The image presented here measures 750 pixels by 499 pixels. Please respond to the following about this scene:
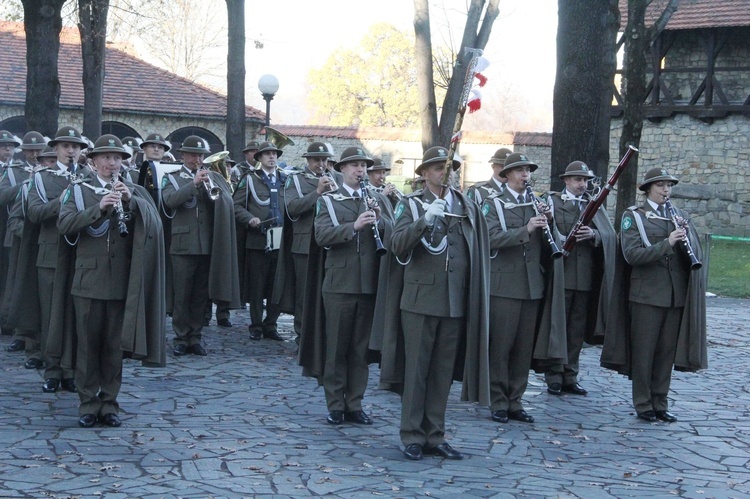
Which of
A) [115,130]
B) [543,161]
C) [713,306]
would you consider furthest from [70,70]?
[713,306]

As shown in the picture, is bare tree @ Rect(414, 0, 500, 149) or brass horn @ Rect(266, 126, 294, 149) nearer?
brass horn @ Rect(266, 126, 294, 149)

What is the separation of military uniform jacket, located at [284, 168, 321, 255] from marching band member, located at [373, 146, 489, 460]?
12.7 ft

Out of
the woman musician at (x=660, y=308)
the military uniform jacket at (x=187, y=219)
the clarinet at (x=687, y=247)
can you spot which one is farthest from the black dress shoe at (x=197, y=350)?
the clarinet at (x=687, y=247)

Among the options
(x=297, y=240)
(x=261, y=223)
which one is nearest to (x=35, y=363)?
(x=297, y=240)

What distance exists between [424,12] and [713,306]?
279 inches

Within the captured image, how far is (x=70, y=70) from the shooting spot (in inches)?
1358

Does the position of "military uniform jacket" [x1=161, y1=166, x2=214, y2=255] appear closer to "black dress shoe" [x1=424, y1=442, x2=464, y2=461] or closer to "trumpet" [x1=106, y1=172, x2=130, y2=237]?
"trumpet" [x1=106, y1=172, x2=130, y2=237]

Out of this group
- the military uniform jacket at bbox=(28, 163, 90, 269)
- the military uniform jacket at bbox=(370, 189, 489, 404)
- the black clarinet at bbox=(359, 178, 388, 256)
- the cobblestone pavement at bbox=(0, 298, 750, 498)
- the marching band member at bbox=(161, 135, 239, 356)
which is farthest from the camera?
the marching band member at bbox=(161, 135, 239, 356)

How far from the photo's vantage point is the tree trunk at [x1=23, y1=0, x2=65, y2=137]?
1484cm

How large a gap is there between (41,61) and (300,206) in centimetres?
568

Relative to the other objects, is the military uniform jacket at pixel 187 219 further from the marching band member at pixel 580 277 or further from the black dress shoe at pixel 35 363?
the marching band member at pixel 580 277

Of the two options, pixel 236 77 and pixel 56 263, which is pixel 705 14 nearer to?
pixel 236 77

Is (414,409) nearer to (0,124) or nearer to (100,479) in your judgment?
(100,479)

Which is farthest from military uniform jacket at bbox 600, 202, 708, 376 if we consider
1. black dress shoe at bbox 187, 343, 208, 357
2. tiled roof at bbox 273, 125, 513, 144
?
tiled roof at bbox 273, 125, 513, 144
